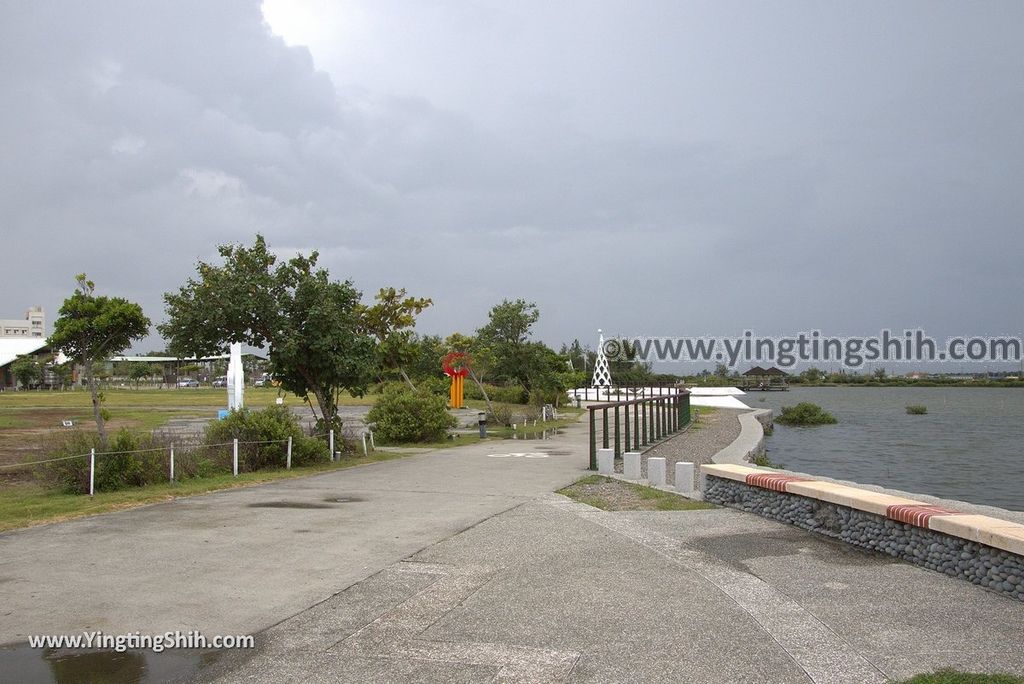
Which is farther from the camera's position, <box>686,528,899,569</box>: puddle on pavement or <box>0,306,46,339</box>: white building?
<box>0,306,46,339</box>: white building

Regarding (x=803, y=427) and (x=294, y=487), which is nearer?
(x=294, y=487)

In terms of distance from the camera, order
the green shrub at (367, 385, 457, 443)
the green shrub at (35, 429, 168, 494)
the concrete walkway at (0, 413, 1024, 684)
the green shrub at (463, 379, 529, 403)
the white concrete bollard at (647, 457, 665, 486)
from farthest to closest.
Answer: the green shrub at (463, 379, 529, 403)
the green shrub at (367, 385, 457, 443)
the white concrete bollard at (647, 457, 665, 486)
the green shrub at (35, 429, 168, 494)
the concrete walkway at (0, 413, 1024, 684)

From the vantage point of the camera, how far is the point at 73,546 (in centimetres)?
898

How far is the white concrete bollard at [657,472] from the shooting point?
14.3m

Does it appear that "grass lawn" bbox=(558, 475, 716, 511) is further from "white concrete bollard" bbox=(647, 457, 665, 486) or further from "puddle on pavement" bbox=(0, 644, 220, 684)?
"puddle on pavement" bbox=(0, 644, 220, 684)

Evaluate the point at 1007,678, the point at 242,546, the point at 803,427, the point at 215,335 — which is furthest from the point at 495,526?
the point at 803,427

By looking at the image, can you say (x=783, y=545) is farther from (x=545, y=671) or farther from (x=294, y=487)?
(x=294, y=487)

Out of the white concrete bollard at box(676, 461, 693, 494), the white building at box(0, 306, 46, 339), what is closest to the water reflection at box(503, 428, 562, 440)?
the white concrete bollard at box(676, 461, 693, 494)

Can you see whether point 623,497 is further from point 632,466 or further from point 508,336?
point 508,336

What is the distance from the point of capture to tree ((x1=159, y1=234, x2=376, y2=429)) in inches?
738

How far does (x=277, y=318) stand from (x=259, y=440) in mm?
3166

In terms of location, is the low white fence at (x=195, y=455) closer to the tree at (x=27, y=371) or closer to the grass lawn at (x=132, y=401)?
the grass lawn at (x=132, y=401)

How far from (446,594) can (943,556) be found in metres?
4.63

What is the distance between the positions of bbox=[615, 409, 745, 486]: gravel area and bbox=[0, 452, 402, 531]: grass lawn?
815 centimetres
